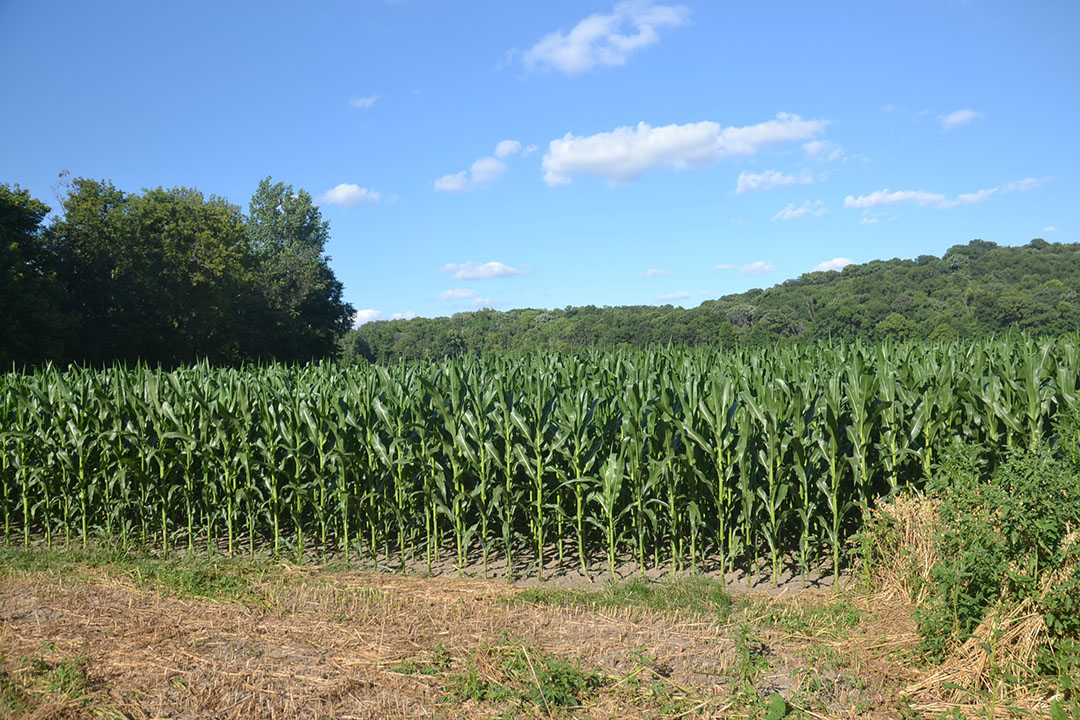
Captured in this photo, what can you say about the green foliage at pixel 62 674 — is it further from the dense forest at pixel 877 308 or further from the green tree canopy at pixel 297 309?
the dense forest at pixel 877 308

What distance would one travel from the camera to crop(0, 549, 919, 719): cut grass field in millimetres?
3652

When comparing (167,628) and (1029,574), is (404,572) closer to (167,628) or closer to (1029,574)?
(167,628)

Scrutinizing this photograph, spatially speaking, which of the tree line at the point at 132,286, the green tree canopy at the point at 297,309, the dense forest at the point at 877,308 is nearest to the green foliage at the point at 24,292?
the tree line at the point at 132,286

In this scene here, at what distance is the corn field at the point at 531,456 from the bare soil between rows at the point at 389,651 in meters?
0.95

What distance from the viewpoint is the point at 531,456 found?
6.61 meters

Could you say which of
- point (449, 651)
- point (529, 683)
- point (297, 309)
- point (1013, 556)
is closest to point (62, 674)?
point (449, 651)

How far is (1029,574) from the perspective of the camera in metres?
3.74

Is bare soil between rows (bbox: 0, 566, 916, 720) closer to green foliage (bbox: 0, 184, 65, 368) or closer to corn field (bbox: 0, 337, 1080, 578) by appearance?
corn field (bbox: 0, 337, 1080, 578)

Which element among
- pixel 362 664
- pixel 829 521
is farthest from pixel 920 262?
pixel 362 664

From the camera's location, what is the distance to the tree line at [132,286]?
2783 centimetres

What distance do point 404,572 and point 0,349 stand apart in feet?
89.4

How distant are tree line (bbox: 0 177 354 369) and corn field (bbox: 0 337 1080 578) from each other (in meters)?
22.7

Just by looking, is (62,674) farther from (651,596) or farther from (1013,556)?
(1013,556)

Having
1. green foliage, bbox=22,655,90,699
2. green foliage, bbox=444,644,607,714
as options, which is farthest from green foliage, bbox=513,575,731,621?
green foliage, bbox=22,655,90,699
